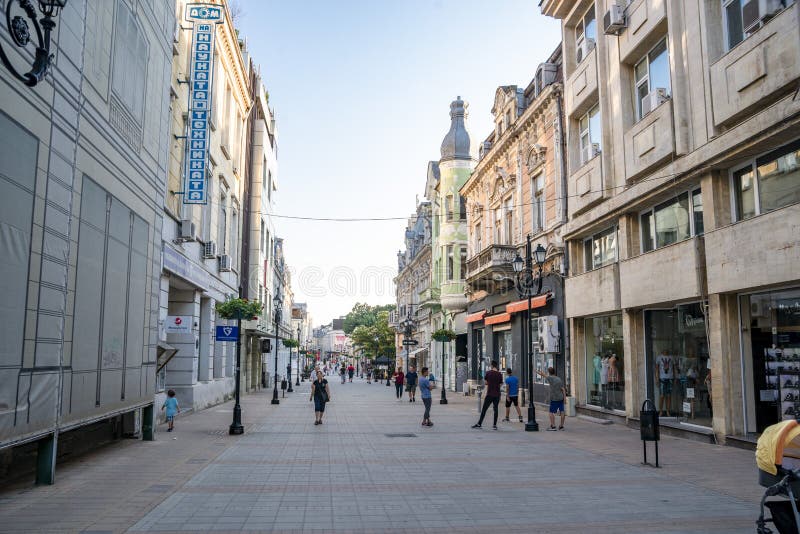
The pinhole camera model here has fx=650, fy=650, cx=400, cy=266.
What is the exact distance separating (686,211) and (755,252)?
3180mm

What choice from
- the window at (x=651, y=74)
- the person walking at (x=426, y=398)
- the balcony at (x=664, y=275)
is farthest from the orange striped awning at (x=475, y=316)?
the window at (x=651, y=74)

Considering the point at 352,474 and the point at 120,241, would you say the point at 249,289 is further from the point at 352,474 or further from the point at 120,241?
the point at 352,474

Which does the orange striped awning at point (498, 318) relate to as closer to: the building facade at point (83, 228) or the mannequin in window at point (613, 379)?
the mannequin in window at point (613, 379)

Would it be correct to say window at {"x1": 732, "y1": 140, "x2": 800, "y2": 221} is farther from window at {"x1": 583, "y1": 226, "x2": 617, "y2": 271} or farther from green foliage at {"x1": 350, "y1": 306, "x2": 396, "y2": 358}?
green foliage at {"x1": 350, "y1": 306, "x2": 396, "y2": 358}

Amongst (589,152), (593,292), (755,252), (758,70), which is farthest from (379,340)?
(758,70)

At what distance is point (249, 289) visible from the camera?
119 feet

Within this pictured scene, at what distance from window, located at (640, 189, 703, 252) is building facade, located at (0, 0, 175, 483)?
12.2 metres

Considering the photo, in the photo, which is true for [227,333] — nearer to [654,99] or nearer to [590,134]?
[590,134]

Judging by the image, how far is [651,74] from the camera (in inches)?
664

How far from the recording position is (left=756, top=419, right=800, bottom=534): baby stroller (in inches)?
207

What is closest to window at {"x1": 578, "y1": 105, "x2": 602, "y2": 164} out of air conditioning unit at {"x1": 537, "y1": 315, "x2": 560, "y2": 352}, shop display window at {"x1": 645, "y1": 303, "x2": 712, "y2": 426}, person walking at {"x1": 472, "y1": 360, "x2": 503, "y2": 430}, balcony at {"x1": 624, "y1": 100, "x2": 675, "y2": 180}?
balcony at {"x1": 624, "y1": 100, "x2": 675, "y2": 180}

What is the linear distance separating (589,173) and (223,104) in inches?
618

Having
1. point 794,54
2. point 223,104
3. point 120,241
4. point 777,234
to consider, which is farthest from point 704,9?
point 223,104

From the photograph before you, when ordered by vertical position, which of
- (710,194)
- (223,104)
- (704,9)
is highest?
(223,104)
